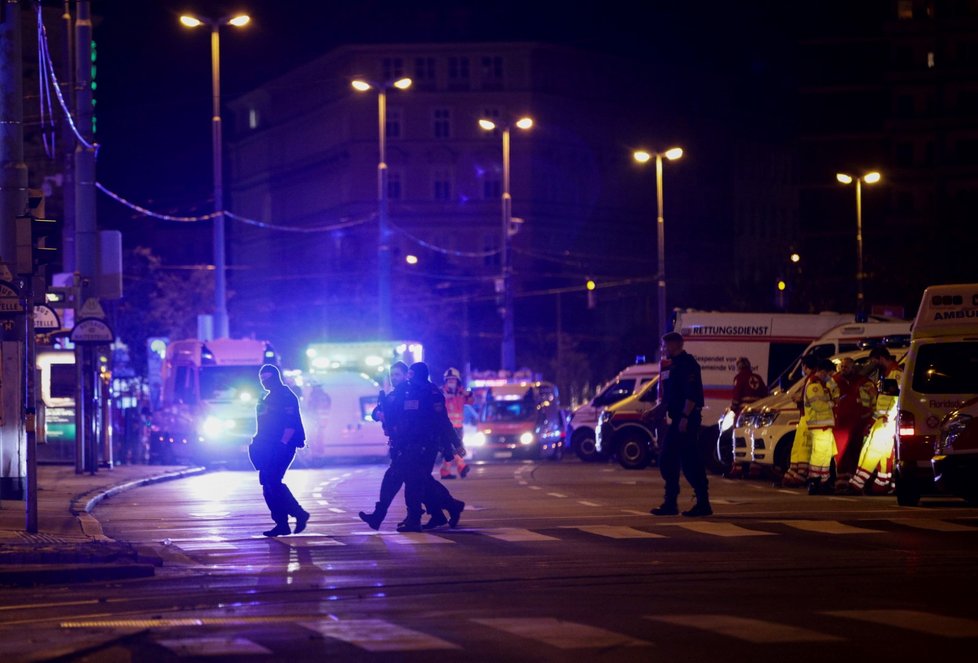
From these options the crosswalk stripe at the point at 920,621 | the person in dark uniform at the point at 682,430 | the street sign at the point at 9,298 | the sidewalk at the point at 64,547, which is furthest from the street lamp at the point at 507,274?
the crosswalk stripe at the point at 920,621

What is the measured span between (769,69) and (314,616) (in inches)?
4312

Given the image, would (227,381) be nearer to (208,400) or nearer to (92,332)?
(208,400)

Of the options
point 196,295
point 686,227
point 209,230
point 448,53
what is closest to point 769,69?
point 686,227

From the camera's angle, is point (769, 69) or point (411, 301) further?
point (769, 69)

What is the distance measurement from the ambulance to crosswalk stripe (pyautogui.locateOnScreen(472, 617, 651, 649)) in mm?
10141

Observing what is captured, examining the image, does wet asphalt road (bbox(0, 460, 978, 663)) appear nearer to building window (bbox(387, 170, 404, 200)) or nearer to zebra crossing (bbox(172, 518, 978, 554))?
zebra crossing (bbox(172, 518, 978, 554))

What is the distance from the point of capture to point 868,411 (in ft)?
77.3

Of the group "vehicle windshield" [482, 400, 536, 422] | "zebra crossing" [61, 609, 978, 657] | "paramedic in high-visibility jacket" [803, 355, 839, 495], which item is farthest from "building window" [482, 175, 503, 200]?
"zebra crossing" [61, 609, 978, 657]

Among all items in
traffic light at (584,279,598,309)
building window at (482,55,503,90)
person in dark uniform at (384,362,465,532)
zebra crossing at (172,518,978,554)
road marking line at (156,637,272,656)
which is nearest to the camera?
road marking line at (156,637,272,656)

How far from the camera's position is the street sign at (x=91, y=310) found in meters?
31.0

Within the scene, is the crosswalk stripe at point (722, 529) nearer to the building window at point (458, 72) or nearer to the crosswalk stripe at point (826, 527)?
the crosswalk stripe at point (826, 527)

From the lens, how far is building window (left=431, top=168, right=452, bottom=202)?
10219 cm

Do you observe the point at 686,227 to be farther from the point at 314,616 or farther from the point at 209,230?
the point at 314,616

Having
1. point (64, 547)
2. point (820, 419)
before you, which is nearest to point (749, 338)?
point (820, 419)
